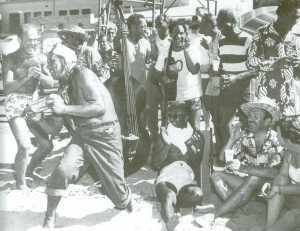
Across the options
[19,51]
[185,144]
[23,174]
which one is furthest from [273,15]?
[23,174]

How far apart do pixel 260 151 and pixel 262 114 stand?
27 centimetres

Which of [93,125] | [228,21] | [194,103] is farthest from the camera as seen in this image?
[194,103]

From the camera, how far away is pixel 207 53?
3719mm

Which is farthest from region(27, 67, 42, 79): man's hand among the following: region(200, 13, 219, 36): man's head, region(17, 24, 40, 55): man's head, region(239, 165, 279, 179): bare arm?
region(239, 165, 279, 179): bare arm

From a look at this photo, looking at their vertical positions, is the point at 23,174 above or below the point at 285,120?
below

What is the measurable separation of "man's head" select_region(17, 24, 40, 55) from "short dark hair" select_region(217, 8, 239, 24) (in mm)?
1382

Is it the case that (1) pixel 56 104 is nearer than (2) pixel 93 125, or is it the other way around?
(1) pixel 56 104

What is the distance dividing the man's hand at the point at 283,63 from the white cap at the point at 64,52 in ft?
4.83

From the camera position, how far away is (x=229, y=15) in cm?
363

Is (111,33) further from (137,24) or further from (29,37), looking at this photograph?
(29,37)

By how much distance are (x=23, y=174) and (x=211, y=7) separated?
6.28ft

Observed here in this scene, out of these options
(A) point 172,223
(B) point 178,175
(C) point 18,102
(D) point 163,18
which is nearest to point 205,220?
(A) point 172,223

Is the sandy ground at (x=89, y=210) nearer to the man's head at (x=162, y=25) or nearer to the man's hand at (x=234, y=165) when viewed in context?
the man's hand at (x=234, y=165)

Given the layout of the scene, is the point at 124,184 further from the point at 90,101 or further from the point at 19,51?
the point at 19,51
